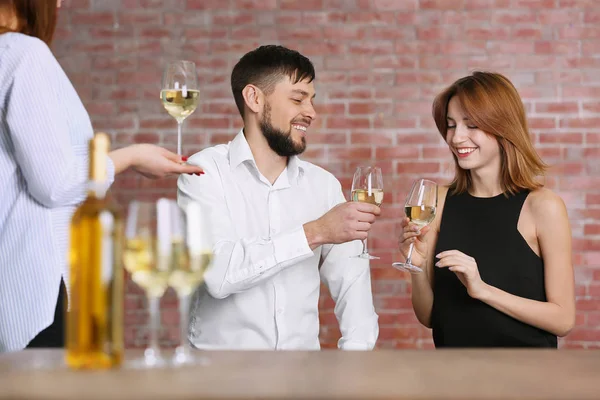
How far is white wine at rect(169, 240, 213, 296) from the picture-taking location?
37.5 inches

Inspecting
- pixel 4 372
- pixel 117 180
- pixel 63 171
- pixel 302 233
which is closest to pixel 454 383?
pixel 4 372

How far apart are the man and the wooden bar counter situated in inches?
35.6

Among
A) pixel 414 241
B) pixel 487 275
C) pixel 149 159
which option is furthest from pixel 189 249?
pixel 487 275

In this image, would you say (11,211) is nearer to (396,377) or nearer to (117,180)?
(396,377)

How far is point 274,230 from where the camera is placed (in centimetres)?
227

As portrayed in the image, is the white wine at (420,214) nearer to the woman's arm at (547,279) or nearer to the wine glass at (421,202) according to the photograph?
the wine glass at (421,202)

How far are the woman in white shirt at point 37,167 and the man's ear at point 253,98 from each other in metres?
0.99

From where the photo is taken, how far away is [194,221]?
97 cm

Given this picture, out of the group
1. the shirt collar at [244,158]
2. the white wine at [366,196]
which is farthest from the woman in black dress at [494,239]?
the shirt collar at [244,158]

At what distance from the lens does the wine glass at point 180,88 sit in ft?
5.68

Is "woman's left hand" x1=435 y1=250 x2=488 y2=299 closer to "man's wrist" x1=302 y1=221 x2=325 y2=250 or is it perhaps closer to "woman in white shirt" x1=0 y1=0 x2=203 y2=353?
"man's wrist" x1=302 y1=221 x2=325 y2=250

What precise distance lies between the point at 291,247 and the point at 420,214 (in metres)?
0.36

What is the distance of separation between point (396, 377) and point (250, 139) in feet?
5.34

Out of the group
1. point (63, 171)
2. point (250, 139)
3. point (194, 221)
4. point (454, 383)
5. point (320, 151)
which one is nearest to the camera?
point (454, 383)
